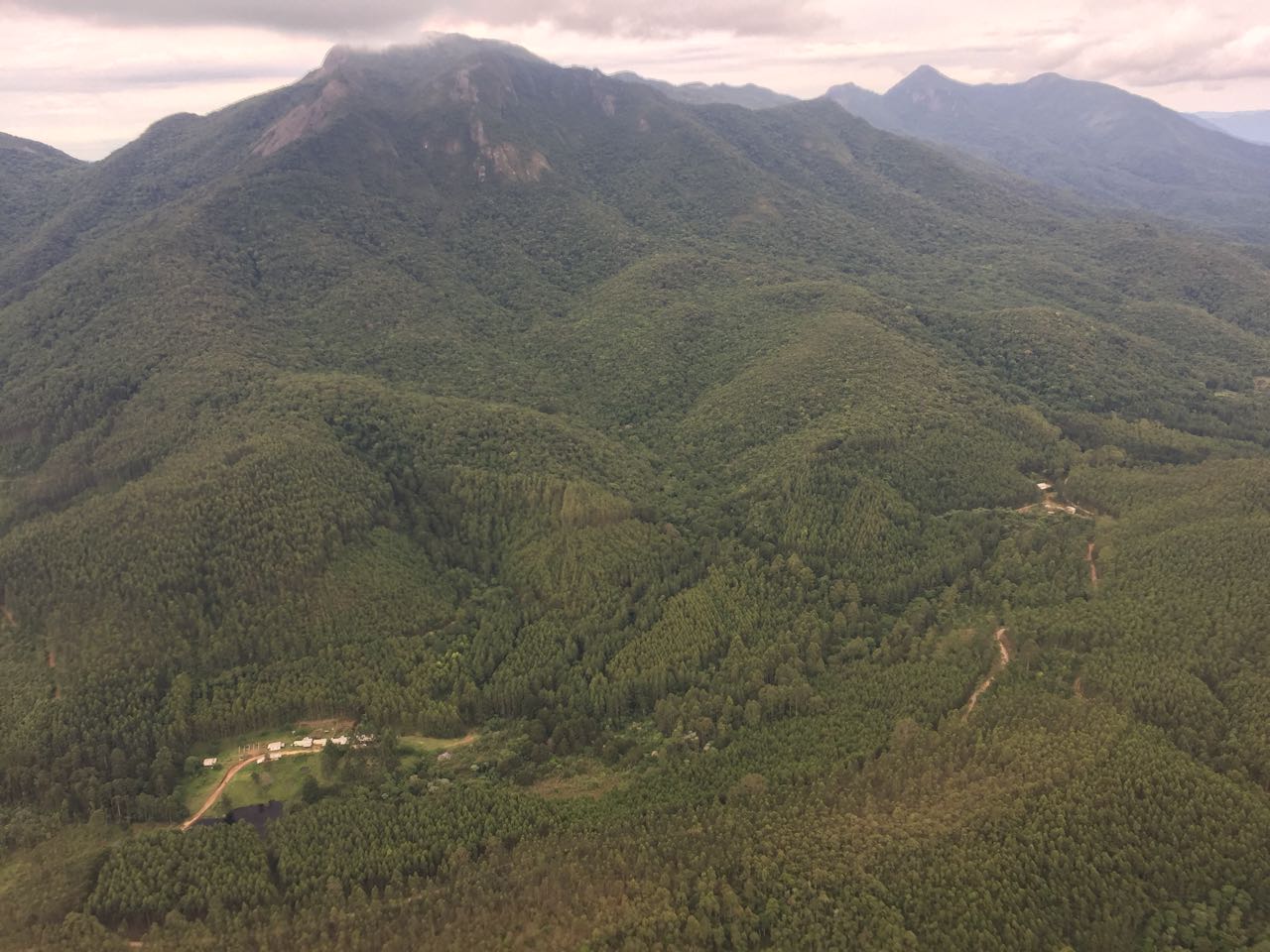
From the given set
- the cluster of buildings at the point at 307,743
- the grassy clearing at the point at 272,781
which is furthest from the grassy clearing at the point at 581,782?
the grassy clearing at the point at 272,781

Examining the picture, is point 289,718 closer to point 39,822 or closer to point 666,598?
point 39,822

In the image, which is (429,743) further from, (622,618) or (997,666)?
(997,666)

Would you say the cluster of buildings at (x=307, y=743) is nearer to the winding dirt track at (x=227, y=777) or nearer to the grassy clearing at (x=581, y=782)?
the winding dirt track at (x=227, y=777)

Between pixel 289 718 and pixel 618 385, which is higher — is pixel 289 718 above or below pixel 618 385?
below

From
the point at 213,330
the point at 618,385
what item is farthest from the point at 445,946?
the point at 213,330

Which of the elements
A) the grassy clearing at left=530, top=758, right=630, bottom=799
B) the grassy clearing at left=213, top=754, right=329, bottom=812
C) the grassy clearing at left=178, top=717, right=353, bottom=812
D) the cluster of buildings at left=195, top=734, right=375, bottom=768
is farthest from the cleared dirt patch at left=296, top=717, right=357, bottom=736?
the grassy clearing at left=530, top=758, right=630, bottom=799

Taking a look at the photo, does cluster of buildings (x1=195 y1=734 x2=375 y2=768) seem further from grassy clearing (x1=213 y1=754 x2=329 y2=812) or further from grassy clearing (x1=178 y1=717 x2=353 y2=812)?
grassy clearing (x1=213 y1=754 x2=329 y2=812)

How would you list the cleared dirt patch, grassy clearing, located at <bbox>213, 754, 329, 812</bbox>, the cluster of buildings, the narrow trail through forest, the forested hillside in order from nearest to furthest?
the forested hillside → grassy clearing, located at <bbox>213, 754, 329, 812</bbox> → the narrow trail through forest → the cluster of buildings → the cleared dirt patch
